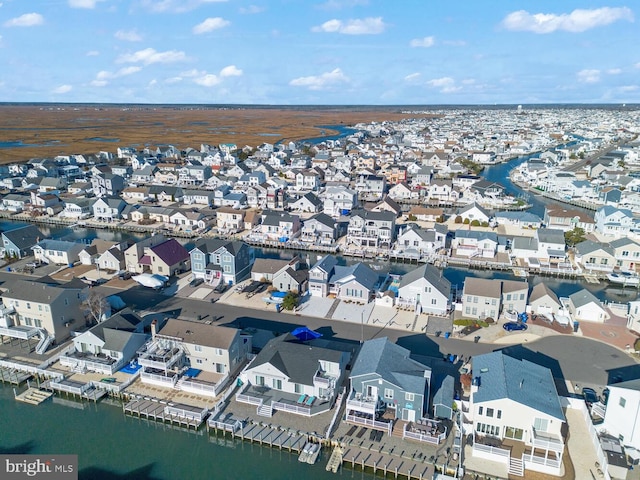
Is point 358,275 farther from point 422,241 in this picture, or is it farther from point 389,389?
point 422,241

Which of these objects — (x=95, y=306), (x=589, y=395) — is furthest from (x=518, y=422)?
(x=95, y=306)

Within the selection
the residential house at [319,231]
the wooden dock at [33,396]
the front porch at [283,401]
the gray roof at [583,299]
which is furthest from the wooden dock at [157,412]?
the residential house at [319,231]

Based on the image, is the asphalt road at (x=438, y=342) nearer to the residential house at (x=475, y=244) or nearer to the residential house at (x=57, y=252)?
the residential house at (x=57, y=252)

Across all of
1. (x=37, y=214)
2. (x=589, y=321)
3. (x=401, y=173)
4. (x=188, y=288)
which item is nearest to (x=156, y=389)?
(x=188, y=288)

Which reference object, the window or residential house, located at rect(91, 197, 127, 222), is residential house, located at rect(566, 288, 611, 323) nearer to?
the window

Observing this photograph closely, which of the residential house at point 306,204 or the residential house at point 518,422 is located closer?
the residential house at point 518,422

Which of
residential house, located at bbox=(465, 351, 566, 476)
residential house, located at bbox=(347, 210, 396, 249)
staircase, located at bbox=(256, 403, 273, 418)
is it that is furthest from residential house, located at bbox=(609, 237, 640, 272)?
staircase, located at bbox=(256, 403, 273, 418)

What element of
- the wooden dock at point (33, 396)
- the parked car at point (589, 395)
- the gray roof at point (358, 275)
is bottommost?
the wooden dock at point (33, 396)
